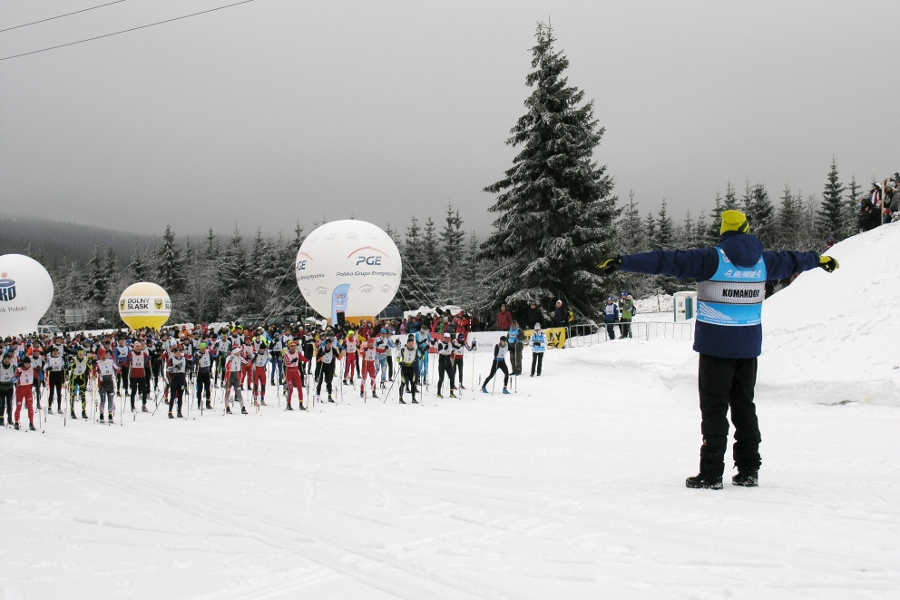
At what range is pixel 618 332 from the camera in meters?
24.2

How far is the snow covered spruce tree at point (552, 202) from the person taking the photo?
27781mm

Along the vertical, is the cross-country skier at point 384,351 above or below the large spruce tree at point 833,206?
below

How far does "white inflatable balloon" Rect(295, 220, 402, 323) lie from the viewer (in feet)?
102

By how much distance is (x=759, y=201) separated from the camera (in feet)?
161

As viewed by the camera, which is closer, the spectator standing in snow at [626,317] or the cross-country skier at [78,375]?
the cross-country skier at [78,375]

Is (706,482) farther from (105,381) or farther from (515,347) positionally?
(515,347)

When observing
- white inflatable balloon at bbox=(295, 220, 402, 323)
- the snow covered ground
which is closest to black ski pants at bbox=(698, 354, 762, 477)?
the snow covered ground

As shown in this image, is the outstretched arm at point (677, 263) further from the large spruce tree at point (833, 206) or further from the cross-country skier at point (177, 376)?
the large spruce tree at point (833, 206)

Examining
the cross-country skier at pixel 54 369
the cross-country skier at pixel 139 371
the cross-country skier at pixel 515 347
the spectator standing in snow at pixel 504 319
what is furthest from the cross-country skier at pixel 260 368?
the spectator standing in snow at pixel 504 319

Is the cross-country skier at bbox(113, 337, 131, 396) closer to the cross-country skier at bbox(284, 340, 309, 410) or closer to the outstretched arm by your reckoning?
the cross-country skier at bbox(284, 340, 309, 410)

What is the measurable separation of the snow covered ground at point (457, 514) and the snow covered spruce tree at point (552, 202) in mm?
16774

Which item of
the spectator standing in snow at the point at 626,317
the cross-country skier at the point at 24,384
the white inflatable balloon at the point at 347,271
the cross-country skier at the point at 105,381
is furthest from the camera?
the white inflatable balloon at the point at 347,271

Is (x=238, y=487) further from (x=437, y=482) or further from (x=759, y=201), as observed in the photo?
(x=759, y=201)

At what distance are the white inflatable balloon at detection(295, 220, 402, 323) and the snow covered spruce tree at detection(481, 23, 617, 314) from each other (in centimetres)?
606
